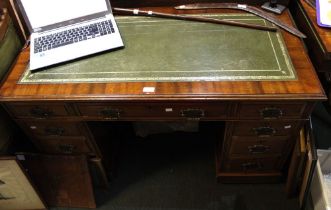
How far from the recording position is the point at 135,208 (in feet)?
4.83

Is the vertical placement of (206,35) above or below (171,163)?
above

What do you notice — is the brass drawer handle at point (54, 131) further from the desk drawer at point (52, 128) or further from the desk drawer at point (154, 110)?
the desk drawer at point (154, 110)

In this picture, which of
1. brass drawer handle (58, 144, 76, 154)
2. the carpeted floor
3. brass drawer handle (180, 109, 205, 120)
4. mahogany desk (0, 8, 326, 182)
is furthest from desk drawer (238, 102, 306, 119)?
brass drawer handle (58, 144, 76, 154)

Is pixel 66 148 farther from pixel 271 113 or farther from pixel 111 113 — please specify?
pixel 271 113

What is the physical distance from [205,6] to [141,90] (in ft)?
1.82

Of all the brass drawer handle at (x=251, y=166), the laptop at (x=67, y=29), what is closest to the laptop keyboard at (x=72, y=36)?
the laptop at (x=67, y=29)

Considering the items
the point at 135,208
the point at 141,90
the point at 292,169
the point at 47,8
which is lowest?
the point at 135,208

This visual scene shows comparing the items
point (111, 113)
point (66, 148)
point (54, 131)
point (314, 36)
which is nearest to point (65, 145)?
point (66, 148)

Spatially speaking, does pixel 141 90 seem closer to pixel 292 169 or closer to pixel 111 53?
pixel 111 53

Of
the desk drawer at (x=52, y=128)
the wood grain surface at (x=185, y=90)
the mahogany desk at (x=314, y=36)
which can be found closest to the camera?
the wood grain surface at (x=185, y=90)

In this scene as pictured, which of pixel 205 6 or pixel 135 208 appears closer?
pixel 205 6

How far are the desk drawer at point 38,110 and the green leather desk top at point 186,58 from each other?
0.29 ft

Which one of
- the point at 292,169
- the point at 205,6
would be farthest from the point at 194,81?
the point at 292,169

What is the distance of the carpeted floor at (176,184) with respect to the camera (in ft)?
4.81
